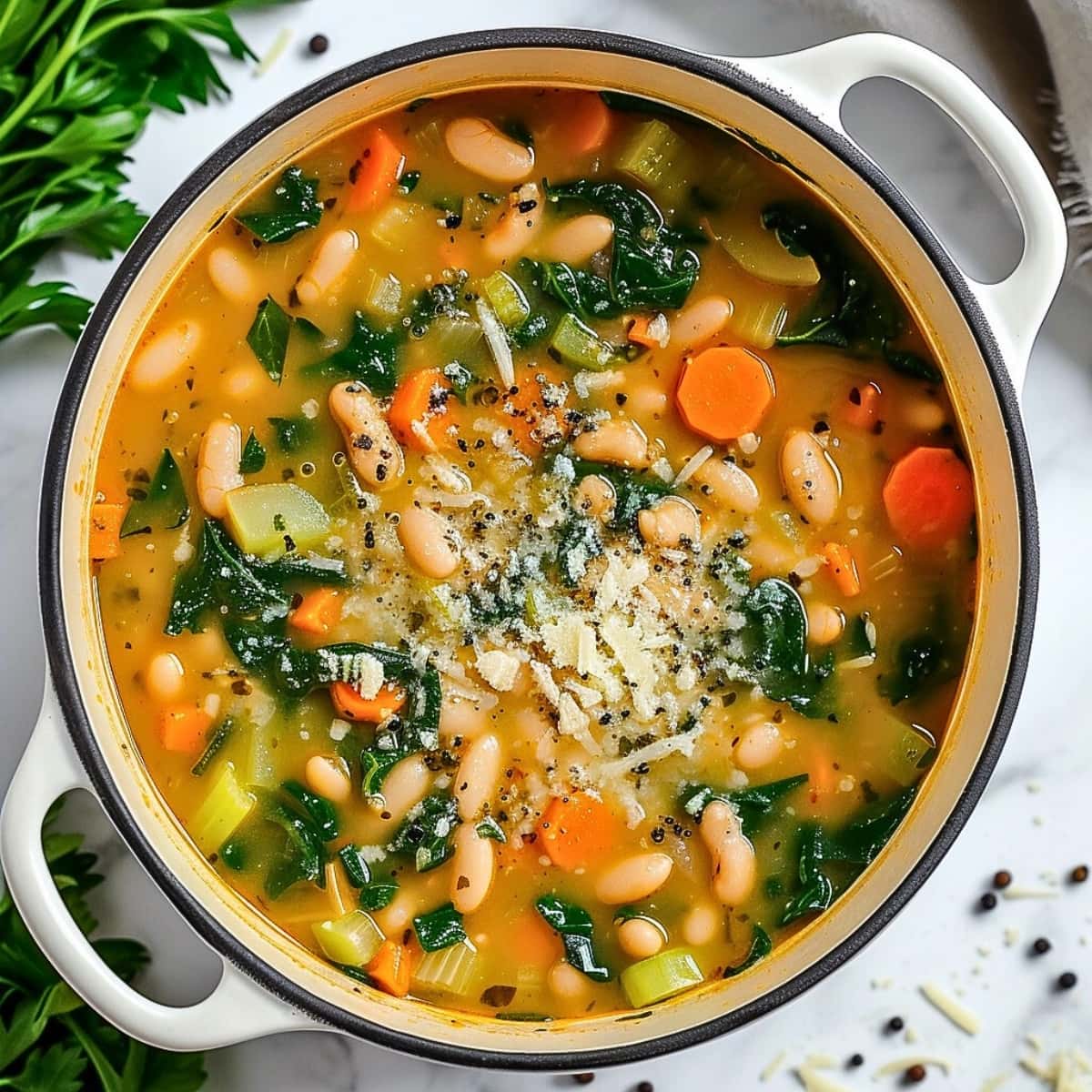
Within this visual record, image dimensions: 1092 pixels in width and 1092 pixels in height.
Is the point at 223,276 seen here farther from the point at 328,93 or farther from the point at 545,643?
A: the point at 545,643

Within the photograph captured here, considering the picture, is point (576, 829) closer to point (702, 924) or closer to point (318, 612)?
point (702, 924)

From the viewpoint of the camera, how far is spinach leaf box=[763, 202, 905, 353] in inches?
86.3

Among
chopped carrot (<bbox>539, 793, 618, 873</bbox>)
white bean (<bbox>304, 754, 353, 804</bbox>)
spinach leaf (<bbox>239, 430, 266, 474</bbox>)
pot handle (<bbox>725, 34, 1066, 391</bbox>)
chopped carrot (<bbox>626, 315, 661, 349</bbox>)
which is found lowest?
white bean (<bbox>304, 754, 353, 804</bbox>)

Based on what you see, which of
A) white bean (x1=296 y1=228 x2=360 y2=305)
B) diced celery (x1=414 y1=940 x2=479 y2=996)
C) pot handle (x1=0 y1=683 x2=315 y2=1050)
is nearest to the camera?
pot handle (x1=0 y1=683 x2=315 y2=1050)

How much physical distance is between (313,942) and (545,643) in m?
0.64

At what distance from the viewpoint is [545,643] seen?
7.14 feet

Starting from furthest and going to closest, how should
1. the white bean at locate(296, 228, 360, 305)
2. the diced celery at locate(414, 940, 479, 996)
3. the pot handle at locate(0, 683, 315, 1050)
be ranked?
the diced celery at locate(414, 940, 479, 996), the white bean at locate(296, 228, 360, 305), the pot handle at locate(0, 683, 315, 1050)

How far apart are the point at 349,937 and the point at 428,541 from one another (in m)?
0.67

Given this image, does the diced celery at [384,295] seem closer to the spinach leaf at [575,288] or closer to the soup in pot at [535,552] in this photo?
the soup in pot at [535,552]

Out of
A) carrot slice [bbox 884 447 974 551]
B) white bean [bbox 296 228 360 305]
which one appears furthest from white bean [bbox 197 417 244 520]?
carrot slice [bbox 884 447 974 551]

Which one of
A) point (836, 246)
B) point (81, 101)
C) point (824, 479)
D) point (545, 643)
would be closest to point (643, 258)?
point (836, 246)

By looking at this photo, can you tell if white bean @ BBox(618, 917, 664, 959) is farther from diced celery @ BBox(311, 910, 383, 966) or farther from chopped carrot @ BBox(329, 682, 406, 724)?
chopped carrot @ BBox(329, 682, 406, 724)

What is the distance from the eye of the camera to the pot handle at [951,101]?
1.98 m

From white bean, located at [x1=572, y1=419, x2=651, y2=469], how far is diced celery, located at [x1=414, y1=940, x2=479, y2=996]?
32.7 inches
